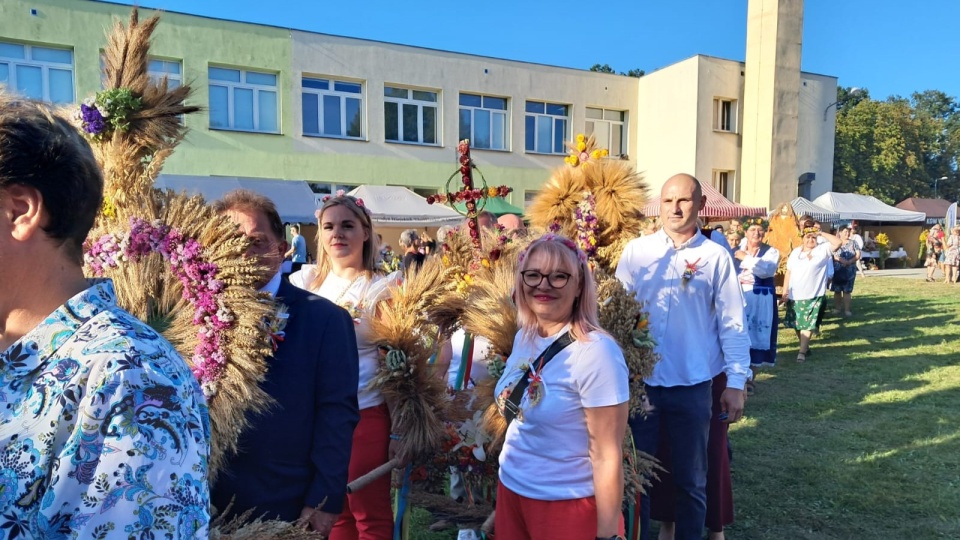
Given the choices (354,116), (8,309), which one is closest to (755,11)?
(354,116)

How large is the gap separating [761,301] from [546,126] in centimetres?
1414

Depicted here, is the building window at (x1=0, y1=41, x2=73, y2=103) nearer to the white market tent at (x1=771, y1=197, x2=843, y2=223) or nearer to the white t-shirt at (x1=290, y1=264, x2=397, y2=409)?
the white t-shirt at (x1=290, y1=264, x2=397, y2=409)

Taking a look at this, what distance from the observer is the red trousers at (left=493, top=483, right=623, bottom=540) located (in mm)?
2051

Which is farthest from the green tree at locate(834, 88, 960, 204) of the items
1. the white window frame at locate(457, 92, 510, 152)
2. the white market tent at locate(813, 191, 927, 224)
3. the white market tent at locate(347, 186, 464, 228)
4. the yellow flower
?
the yellow flower

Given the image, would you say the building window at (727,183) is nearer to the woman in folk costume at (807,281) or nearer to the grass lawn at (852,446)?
the grass lawn at (852,446)

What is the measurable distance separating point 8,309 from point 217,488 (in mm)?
1154

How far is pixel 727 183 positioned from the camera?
22.4 m

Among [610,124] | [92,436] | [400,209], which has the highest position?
[610,124]

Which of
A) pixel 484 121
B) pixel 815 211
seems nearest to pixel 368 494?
pixel 484 121

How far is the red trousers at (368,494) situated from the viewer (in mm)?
2686

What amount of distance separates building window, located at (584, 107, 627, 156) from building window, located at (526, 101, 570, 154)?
1.00m

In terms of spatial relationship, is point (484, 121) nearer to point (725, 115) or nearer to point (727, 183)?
point (725, 115)

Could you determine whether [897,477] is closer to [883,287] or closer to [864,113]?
[883,287]

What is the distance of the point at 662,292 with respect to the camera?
3.14 m
